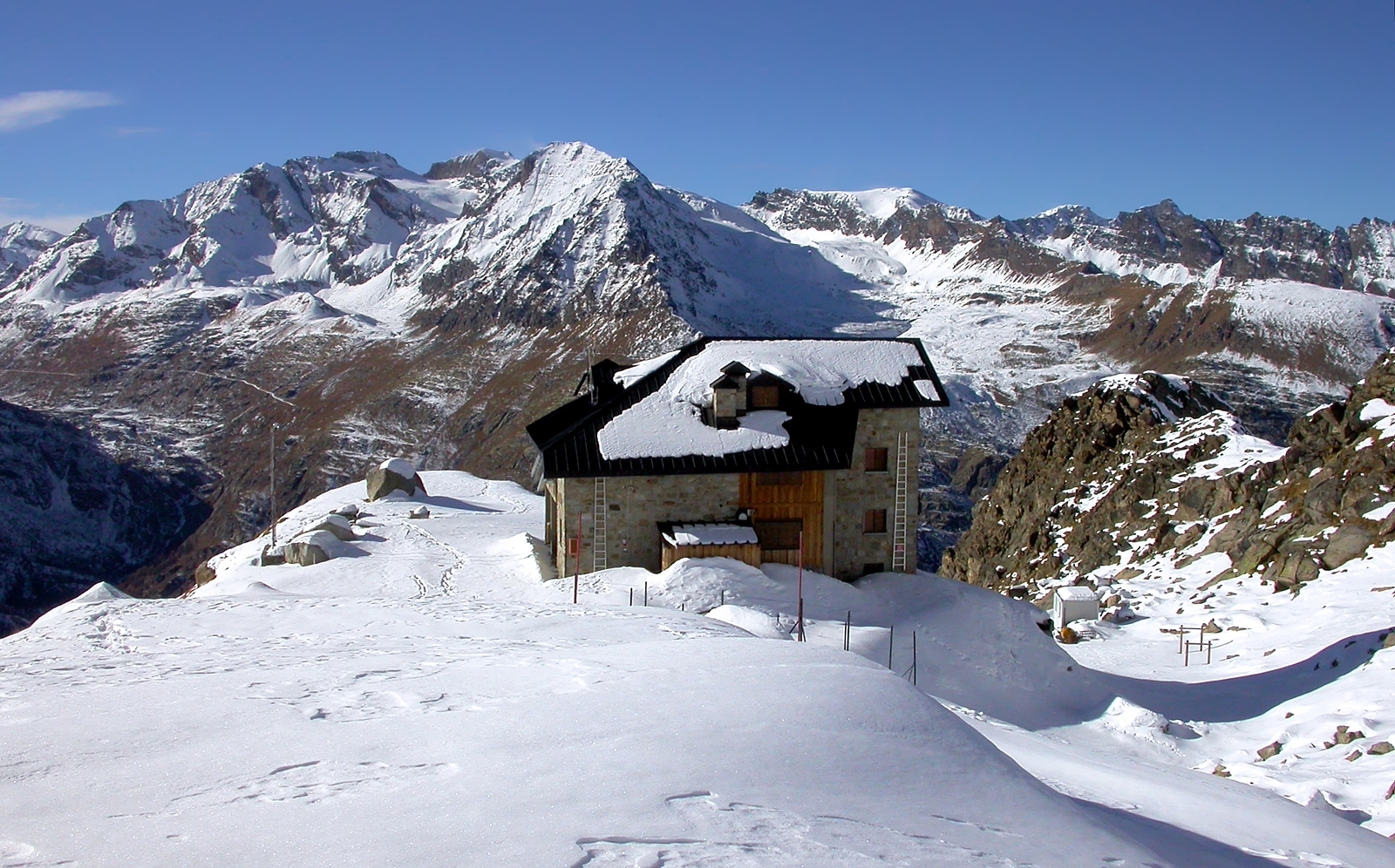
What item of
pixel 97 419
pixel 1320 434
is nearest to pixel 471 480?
pixel 1320 434

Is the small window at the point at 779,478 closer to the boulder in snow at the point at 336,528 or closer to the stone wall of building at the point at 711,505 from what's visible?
the stone wall of building at the point at 711,505

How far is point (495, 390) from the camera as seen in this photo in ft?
621

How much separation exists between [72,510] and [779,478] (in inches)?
6507

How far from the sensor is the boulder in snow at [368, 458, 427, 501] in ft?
146

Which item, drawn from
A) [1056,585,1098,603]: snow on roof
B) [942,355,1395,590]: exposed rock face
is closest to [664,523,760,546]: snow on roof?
[1056,585,1098,603]: snow on roof

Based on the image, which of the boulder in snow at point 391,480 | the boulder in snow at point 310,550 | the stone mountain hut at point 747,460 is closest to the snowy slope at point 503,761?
the stone mountain hut at point 747,460

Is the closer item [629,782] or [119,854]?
[119,854]

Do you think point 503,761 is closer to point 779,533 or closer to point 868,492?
point 779,533

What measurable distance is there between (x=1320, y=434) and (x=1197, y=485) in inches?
206

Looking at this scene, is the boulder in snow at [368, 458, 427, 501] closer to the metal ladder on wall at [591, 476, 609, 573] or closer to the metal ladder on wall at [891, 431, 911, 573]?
the metal ladder on wall at [591, 476, 609, 573]

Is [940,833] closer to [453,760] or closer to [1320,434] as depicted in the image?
[453,760]

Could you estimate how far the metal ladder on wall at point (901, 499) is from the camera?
28266 millimetres

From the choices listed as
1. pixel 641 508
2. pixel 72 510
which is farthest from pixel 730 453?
pixel 72 510

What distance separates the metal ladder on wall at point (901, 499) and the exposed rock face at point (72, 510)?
137m
